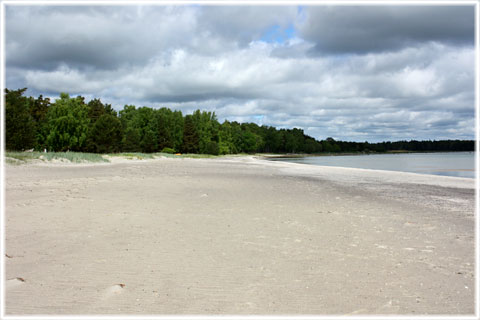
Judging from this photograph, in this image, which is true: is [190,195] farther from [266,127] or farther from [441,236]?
[266,127]

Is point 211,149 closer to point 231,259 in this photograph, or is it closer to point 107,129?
point 107,129

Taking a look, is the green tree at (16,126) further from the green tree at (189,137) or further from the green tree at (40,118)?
the green tree at (189,137)

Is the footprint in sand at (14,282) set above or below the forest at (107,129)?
below

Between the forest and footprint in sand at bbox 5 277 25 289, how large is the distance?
41.1m

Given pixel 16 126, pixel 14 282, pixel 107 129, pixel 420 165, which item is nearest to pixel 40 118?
pixel 107 129

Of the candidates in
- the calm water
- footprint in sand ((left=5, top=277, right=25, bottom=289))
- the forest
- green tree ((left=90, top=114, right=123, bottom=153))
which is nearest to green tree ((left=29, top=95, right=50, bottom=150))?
the forest

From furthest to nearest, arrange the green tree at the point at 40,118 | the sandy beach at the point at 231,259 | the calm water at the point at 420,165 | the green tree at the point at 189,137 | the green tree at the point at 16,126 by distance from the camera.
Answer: the green tree at the point at 189,137
the green tree at the point at 40,118
the green tree at the point at 16,126
the calm water at the point at 420,165
the sandy beach at the point at 231,259

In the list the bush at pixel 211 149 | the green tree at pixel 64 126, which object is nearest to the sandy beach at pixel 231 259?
the green tree at pixel 64 126

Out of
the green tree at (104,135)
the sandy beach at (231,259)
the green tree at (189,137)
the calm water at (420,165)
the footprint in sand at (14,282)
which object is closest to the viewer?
the sandy beach at (231,259)

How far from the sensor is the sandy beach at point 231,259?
11.6ft

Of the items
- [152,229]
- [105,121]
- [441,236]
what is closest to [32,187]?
[152,229]

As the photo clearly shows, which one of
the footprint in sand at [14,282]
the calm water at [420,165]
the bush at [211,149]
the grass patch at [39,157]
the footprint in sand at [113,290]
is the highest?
the bush at [211,149]

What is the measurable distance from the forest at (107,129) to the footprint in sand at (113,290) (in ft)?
138

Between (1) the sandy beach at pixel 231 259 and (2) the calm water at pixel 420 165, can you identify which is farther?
(2) the calm water at pixel 420 165
